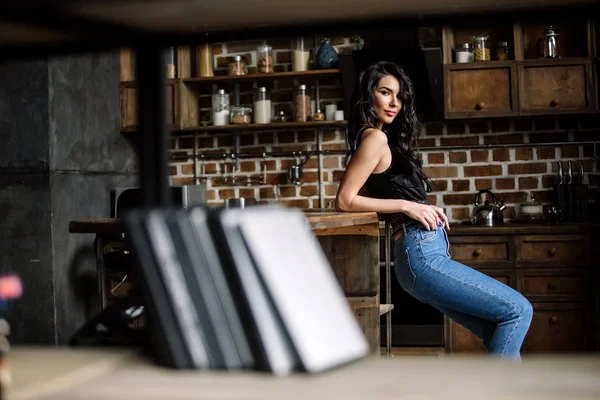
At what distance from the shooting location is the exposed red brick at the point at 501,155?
4688 millimetres

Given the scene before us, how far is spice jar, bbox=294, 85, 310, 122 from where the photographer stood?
4.70 meters

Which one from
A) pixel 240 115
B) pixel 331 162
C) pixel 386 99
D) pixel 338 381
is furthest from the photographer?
pixel 331 162

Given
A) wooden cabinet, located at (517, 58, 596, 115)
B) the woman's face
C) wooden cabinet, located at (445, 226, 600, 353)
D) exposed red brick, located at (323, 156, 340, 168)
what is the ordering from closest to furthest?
the woman's face, wooden cabinet, located at (445, 226, 600, 353), wooden cabinet, located at (517, 58, 596, 115), exposed red brick, located at (323, 156, 340, 168)

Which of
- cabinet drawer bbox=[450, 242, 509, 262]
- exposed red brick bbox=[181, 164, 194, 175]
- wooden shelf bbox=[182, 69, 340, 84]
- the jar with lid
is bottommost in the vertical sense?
cabinet drawer bbox=[450, 242, 509, 262]

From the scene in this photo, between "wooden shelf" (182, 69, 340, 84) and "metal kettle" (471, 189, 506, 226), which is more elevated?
"wooden shelf" (182, 69, 340, 84)

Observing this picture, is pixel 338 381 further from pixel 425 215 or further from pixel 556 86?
pixel 556 86

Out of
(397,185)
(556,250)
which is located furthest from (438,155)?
(397,185)

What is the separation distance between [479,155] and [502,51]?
67 cm

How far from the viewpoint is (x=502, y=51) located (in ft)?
14.6

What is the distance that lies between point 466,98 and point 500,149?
51 centimetres

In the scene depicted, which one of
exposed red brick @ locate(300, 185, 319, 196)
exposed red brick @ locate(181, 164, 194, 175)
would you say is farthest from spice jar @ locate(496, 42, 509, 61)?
exposed red brick @ locate(181, 164, 194, 175)

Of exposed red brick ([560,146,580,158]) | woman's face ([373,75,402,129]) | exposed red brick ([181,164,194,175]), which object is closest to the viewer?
woman's face ([373,75,402,129])

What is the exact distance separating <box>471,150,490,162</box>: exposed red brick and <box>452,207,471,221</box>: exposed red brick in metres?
0.32

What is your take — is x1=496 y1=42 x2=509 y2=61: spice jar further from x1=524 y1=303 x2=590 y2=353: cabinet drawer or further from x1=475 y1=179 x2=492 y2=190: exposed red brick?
x1=524 y1=303 x2=590 y2=353: cabinet drawer
